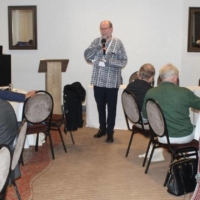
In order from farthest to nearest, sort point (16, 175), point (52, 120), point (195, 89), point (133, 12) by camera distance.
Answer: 1. point (133, 12)
2. point (195, 89)
3. point (52, 120)
4. point (16, 175)

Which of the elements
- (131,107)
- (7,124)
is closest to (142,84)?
(131,107)

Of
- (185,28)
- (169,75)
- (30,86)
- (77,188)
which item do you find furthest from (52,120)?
(185,28)

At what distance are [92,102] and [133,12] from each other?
230cm

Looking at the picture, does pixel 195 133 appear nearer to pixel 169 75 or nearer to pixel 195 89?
pixel 169 75

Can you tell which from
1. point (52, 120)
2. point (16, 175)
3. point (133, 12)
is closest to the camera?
point (16, 175)

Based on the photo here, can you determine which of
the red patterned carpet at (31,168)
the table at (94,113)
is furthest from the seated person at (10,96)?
the table at (94,113)

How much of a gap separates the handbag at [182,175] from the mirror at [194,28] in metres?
4.28

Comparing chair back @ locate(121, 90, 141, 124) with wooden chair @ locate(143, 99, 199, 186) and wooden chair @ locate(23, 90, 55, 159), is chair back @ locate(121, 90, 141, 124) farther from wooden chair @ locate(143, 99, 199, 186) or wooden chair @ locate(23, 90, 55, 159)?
wooden chair @ locate(23, 90, 55, 159)

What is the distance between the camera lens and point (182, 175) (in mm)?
3146

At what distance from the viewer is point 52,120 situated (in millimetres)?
4480

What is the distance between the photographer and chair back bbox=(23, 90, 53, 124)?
391 centimetres

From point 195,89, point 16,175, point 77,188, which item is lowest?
point 77,188

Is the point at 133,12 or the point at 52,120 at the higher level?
the point at 133,12

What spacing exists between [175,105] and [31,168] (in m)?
1.74
